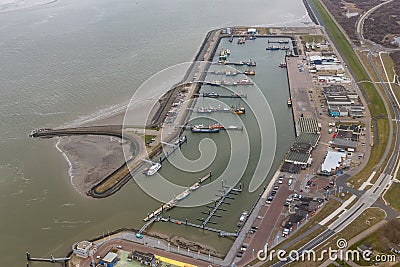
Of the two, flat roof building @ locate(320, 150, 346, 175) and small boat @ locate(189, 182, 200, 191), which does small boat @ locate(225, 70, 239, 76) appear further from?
small boat @ locate(189, 182, 200, 191)

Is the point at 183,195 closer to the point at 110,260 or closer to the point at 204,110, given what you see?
the point at 110,260

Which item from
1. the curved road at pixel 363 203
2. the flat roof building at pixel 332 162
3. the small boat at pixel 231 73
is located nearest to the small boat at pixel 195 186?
the flat roof building at pixel 332 162

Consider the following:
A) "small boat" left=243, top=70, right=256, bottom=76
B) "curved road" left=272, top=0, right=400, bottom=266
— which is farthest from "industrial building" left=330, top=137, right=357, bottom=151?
"small boat" left=243, top=70, right=256, bottom=76

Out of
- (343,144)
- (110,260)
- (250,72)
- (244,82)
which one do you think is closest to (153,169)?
(110,260)

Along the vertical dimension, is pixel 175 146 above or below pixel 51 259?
above

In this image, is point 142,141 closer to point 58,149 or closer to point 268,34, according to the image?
point 58,149

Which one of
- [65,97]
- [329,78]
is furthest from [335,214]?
[65,97]

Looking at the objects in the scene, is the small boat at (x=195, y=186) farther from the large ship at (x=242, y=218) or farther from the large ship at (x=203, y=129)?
the large ship at (x=203, y=129)

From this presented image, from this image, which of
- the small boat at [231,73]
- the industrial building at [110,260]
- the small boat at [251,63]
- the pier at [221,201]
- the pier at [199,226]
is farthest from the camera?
the small boat at [251,63]
